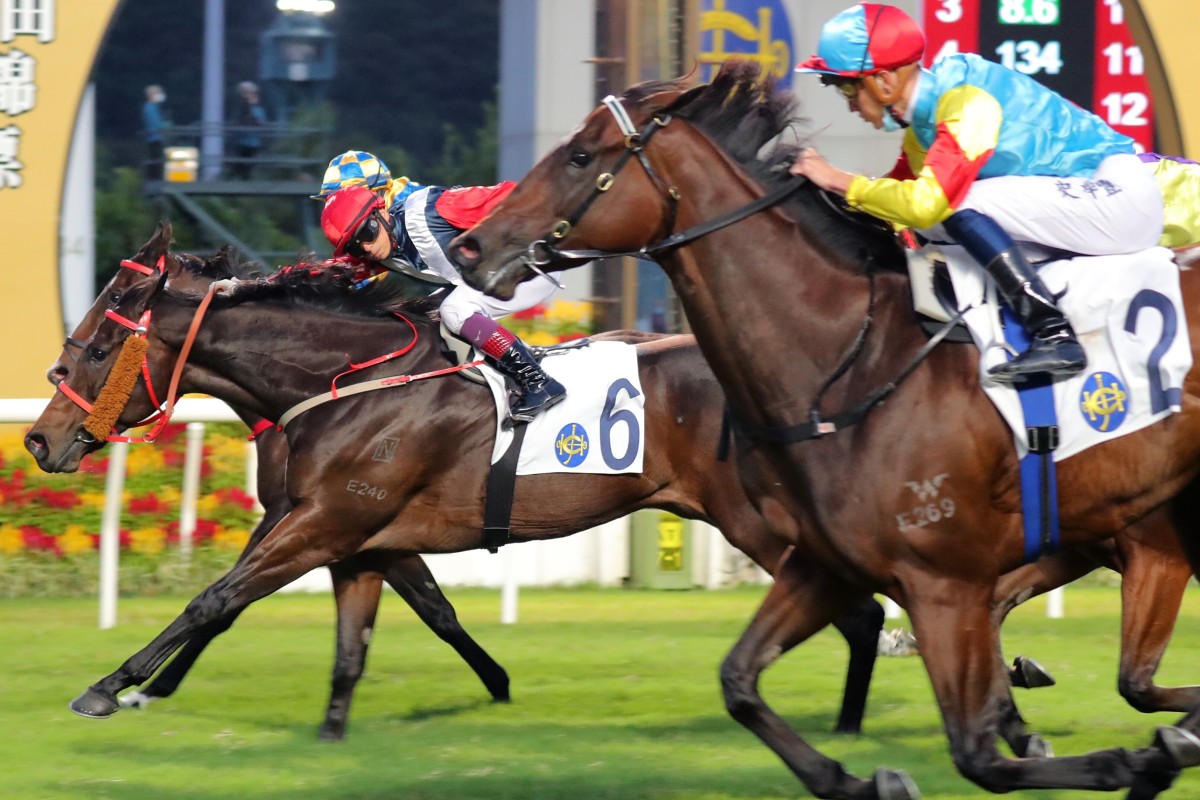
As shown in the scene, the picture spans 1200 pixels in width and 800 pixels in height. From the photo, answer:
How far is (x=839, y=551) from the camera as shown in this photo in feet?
11.3

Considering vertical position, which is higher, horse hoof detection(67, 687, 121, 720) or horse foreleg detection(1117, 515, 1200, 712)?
horse foreleg detection(1117, 515, 1200, 712)

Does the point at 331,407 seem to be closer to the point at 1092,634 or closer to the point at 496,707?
the point at 496,707

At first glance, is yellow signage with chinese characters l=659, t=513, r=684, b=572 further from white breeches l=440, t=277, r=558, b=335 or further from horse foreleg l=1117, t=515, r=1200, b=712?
horse foreleg l=1117, t=515, r=1200, b=712

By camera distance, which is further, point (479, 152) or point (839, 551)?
point (479, 152)

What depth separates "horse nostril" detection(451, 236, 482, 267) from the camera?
3420 millimetres

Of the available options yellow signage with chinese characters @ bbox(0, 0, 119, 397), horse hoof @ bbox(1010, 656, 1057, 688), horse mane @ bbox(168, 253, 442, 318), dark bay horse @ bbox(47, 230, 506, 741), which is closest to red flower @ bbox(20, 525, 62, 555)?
yellow signage with chinese characters @ bbox(0, 0, 119, 397)

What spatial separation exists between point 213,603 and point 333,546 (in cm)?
40

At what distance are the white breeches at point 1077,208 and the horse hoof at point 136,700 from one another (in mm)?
2849

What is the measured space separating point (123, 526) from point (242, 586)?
286cm

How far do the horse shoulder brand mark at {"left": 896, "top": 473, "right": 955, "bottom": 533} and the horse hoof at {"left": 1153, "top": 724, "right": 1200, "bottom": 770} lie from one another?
0.69 meters

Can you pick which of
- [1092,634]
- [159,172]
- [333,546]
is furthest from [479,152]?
[333,546]

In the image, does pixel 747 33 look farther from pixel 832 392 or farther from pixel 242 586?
pixel 832 392

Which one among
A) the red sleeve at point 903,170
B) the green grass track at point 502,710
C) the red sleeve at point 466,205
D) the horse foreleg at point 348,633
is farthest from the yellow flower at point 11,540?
the red sleeve at point 903,170

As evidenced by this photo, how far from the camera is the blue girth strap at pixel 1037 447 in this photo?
3443 millimetres
